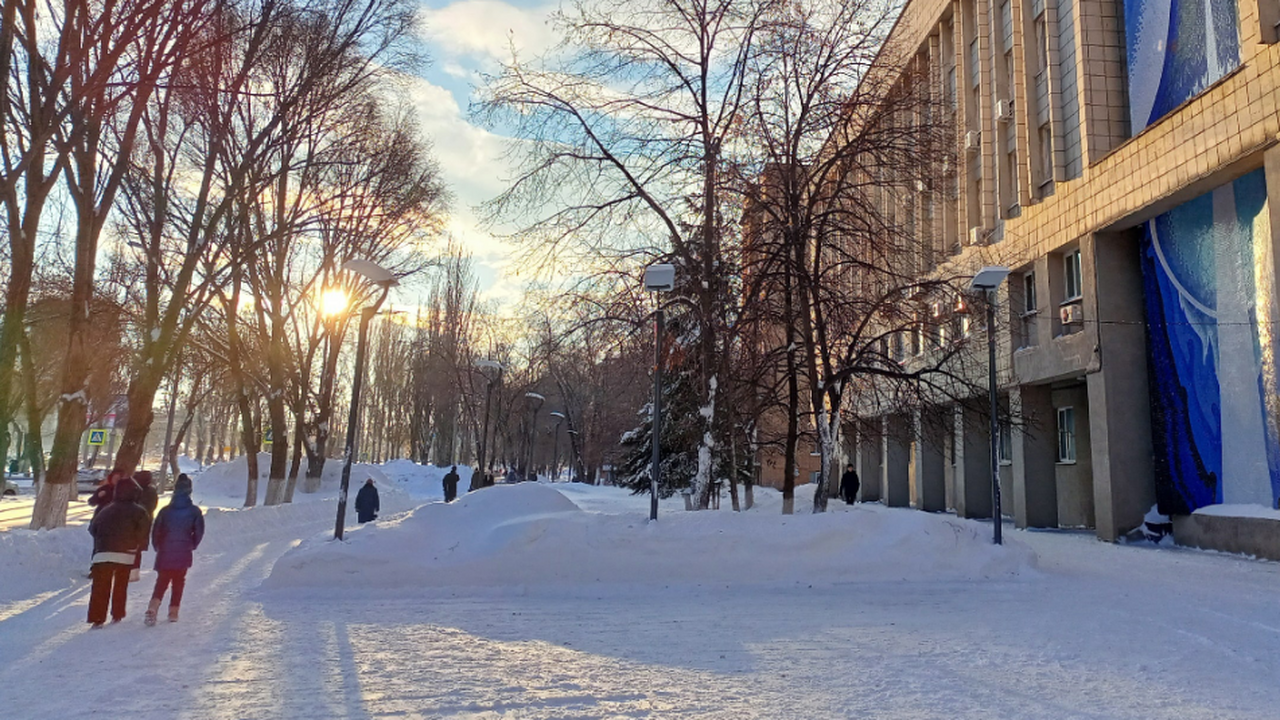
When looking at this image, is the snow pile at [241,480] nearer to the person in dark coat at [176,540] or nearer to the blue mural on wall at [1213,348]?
the person in dark coat at [176,540]

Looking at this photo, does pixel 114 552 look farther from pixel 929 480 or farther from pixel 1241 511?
pixel 929 480

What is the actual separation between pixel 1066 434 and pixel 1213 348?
672 cm

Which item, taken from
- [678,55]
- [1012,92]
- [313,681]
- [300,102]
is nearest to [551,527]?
[313,681]

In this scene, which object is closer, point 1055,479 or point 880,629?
point 880,629

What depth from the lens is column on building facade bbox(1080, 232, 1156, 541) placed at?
1756 cm

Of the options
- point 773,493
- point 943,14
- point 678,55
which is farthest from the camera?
point 773,493

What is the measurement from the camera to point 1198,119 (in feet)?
49.1

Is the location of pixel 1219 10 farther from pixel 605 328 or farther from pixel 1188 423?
pixel 605 328

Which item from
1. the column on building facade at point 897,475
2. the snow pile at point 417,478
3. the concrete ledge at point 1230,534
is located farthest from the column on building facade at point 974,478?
the snow pile at point 417,478

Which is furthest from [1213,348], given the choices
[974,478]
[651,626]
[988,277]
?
[651,626]

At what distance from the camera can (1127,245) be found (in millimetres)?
18000

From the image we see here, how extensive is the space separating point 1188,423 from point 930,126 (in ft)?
25.1

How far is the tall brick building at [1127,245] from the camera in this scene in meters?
14.4

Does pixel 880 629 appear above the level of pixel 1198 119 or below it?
below
